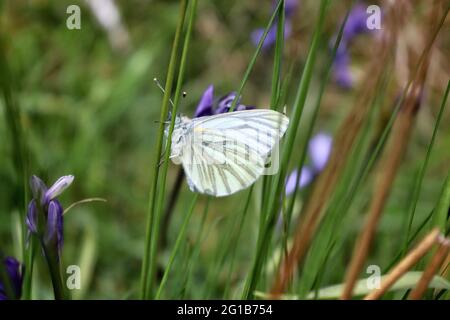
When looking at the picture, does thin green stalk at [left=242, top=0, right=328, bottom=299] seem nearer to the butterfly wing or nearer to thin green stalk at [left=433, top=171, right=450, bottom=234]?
the butterfly wing

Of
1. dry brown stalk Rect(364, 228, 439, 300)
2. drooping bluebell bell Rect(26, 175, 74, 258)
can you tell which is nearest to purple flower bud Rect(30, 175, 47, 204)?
drooping bluebell bell Rect(26, 175, 74, 258)

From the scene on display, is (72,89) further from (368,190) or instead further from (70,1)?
(368,190)

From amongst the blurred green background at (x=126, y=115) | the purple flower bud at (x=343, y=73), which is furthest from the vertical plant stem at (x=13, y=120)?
the purple flower bud at (x=343, y=73)

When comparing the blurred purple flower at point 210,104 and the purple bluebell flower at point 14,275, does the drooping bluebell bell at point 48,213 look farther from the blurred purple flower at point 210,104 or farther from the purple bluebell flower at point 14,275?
the blurred purple flower at point 210,104

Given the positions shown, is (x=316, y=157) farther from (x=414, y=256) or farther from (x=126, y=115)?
(x=414, y=256)

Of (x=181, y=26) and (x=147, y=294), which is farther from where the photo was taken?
(x=147, y=294)

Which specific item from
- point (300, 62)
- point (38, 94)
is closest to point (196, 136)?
point (38, 94)
